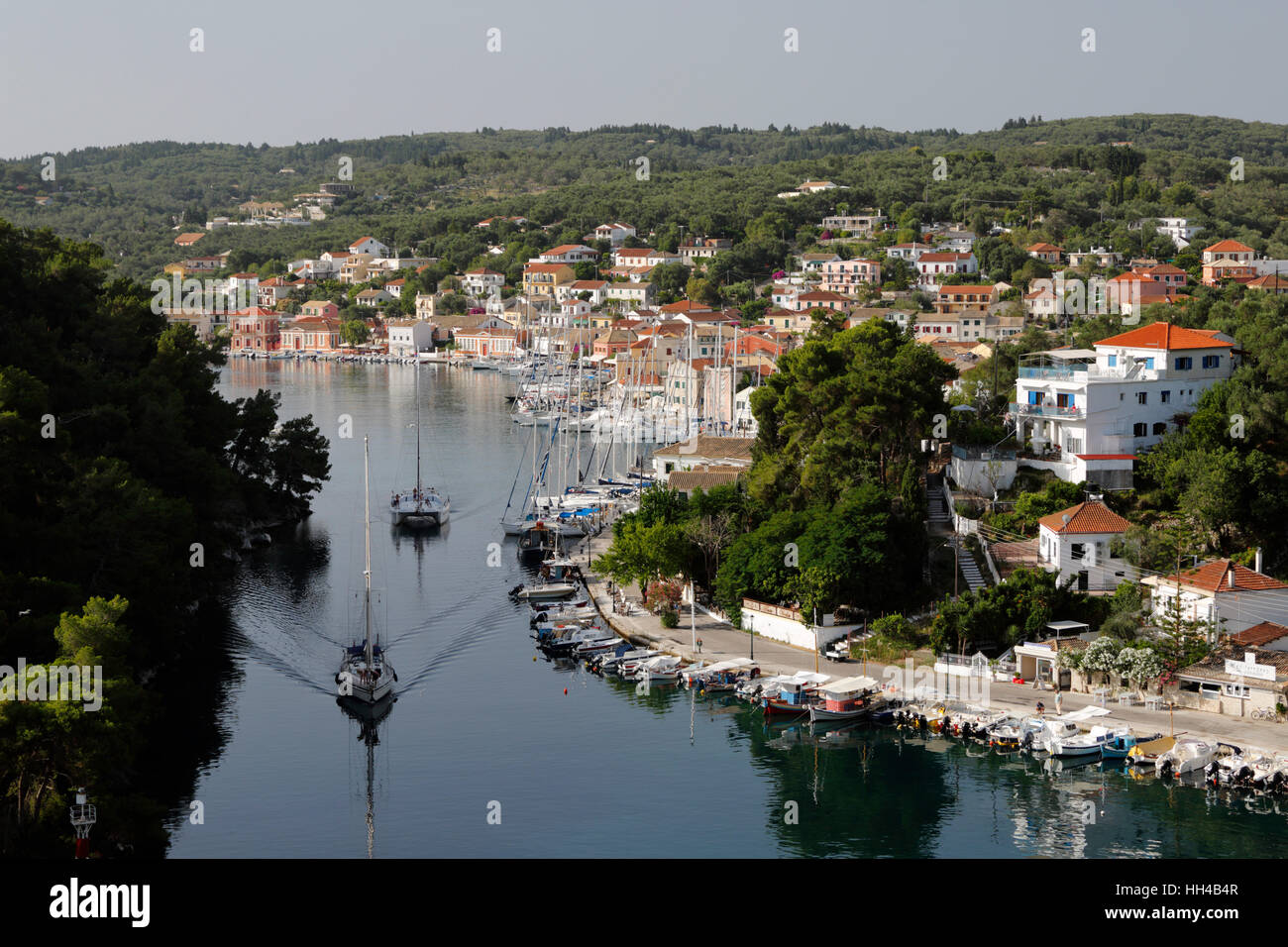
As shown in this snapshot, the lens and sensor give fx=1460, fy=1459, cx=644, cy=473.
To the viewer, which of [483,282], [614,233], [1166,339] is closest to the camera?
[1166,339]

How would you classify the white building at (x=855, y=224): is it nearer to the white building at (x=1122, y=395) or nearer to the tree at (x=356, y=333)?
the tree at (x=356, y=333)

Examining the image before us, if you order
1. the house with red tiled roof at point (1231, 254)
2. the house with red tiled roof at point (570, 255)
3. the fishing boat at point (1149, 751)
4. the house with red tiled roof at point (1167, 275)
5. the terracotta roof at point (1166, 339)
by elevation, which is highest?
the house with red tiled roof at point (570, 255)

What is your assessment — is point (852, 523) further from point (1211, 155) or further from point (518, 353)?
point (1211, 155)

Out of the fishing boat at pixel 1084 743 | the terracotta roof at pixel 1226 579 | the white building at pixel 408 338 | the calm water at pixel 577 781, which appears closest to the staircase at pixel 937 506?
the terracotta roof at pixel 1226 579

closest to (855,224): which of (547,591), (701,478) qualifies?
(701,478)

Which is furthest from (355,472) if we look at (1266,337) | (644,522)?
(1266,337)
